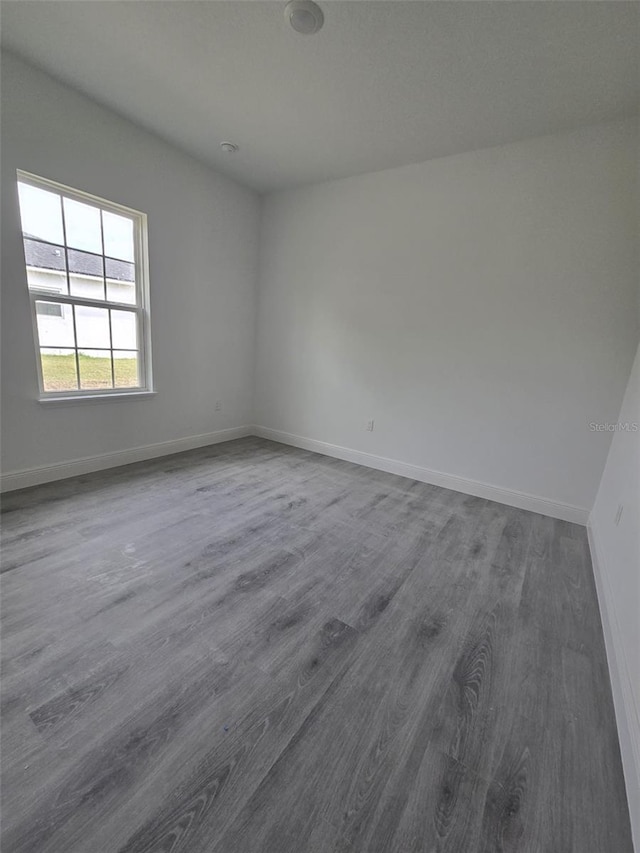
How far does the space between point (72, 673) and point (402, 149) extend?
12.9 feet

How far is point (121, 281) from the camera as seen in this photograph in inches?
121

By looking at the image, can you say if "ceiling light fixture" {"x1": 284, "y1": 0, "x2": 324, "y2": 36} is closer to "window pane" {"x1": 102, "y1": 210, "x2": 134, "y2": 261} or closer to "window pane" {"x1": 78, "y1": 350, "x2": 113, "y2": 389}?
"window pane" {"x1": 102, "y1": 210, "x2": 134, "y2": 261}

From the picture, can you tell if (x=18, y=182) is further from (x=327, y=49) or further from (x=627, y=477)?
(x=627, y=477)

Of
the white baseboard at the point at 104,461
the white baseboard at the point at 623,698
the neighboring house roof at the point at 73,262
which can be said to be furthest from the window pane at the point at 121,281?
the white baseboard at the point at 623,698

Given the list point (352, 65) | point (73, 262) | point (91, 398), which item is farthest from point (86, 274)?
point (352, 65)

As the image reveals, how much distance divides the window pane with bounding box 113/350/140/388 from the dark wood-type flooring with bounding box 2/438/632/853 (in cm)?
124

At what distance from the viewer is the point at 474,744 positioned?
1.18 meters

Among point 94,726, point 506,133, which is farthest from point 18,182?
point 506,133

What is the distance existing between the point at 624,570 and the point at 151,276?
157 inches

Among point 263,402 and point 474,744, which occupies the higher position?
point 263,402

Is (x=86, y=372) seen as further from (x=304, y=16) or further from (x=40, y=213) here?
(x=304, y=16)

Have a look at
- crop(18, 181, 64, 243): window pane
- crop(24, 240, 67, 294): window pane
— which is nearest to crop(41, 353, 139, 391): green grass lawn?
crop(24, 240, 67, 294): window pane

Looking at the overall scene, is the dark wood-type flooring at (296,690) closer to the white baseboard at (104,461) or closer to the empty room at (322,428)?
the empty room at (322,428)

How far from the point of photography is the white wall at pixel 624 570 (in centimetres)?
118
